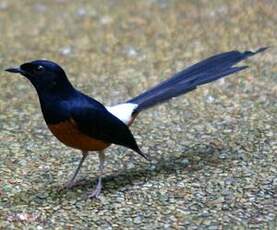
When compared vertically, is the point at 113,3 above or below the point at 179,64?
above

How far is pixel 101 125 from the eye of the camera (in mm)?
3176

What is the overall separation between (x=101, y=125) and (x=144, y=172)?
1.69 ft

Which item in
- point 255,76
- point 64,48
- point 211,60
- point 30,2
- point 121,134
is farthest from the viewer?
point 30,2

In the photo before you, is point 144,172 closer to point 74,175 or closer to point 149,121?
point 74,175

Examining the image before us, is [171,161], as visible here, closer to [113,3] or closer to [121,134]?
[121,134]

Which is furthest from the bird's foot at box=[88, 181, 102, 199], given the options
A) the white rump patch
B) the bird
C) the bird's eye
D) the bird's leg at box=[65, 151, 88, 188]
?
the bird's eye

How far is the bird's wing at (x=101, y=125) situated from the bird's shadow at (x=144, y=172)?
243 millimetres

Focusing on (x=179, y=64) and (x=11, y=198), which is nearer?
(x=11, y=198)

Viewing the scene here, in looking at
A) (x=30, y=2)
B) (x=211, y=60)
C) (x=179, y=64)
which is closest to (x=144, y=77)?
(x=179, y=64)

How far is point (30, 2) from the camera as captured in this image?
6.54 meters

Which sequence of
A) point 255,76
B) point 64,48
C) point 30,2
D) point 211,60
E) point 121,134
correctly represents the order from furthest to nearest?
point 30,2
point 64,48
point 255,76
point 211,60
point 121,134

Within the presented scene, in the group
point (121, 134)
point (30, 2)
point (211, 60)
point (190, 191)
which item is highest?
point (30, 2)

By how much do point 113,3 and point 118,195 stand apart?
11.2 feet

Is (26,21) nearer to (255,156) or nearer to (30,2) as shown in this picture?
(30,2)
